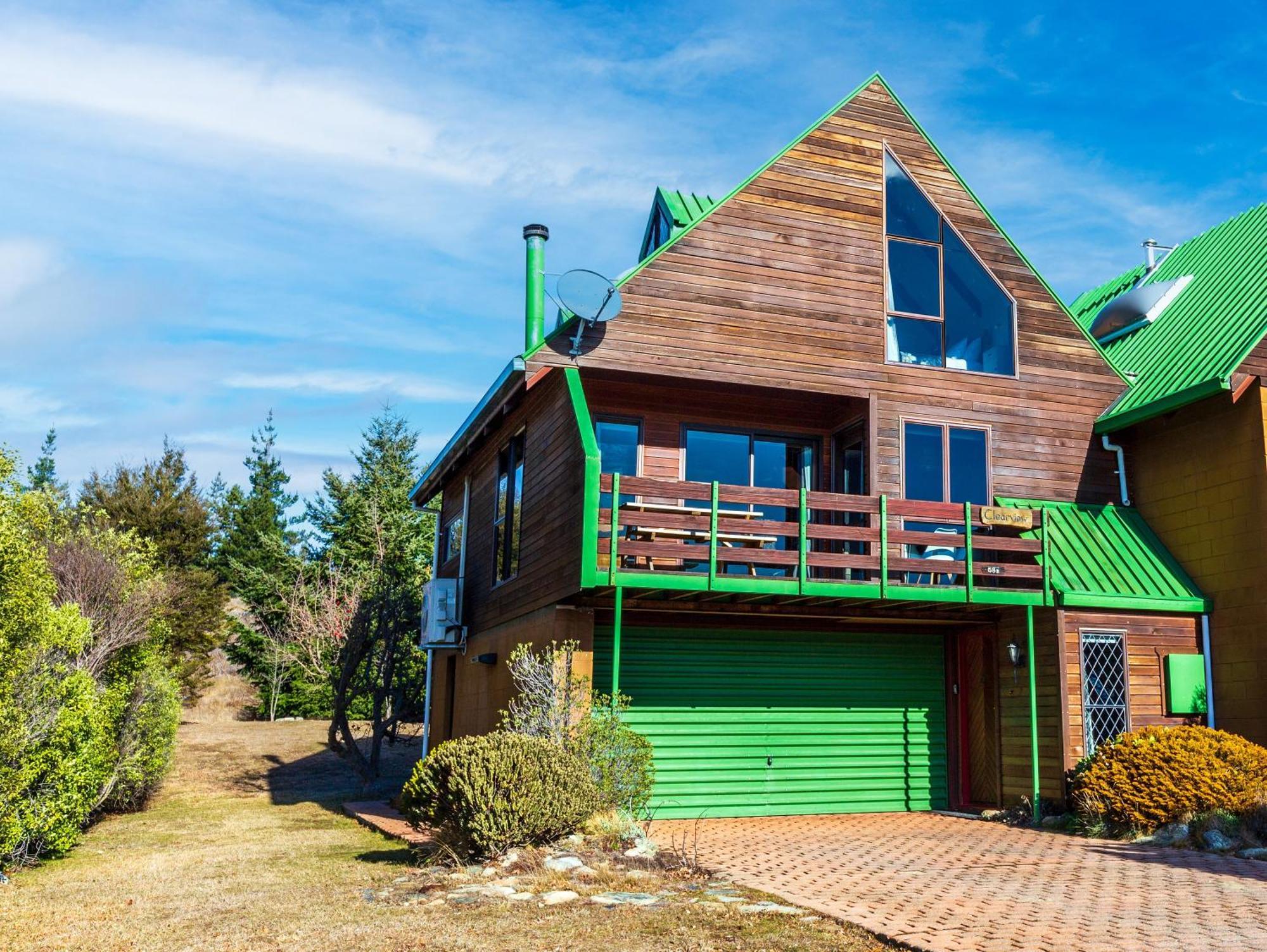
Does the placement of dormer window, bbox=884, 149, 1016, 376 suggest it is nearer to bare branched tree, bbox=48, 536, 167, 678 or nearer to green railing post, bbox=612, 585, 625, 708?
green railing post, bbox=612, 585, 625, 708

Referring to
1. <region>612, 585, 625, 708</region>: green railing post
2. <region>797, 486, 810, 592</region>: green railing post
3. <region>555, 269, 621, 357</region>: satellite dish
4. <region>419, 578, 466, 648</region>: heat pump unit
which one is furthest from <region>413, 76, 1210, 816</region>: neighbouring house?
<region>419, 578, 466, 648</region>: heat pump unit

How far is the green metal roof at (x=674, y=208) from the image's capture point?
17159 millimetres

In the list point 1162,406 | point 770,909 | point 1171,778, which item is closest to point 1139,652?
point 1171,778

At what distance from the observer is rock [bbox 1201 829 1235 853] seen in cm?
1094

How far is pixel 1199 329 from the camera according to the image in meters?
16.1

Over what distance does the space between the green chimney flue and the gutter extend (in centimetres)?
69

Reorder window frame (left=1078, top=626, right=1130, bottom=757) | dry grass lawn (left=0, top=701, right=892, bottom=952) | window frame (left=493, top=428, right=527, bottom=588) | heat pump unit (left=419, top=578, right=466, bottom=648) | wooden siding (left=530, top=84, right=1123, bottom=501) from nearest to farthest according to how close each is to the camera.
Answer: dry grass lawn (left=0, top=701, right=892, bottom=952) → window frame (left=1078, top=626, right=1130, bottom=757) → wooden siding (left=530, top=84, right=1123, bottom=501) → window frame (left=493, top=428, right=527, bottom=588) → heat pump unit (left=419, top=578, right=466, bottom=648)

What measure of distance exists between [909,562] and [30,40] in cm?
1147

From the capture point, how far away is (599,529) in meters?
12.4

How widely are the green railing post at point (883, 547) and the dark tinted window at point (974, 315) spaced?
3501mm

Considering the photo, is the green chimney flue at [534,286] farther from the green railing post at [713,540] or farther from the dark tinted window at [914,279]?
the dark tinted window at [914,279]

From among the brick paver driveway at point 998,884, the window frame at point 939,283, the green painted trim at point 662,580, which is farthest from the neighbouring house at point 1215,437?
the green painted trim at point 662,580

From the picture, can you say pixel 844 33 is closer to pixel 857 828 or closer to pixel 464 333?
pixel 857 828

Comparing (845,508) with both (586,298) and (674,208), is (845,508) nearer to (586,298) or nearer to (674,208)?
(586,298)
